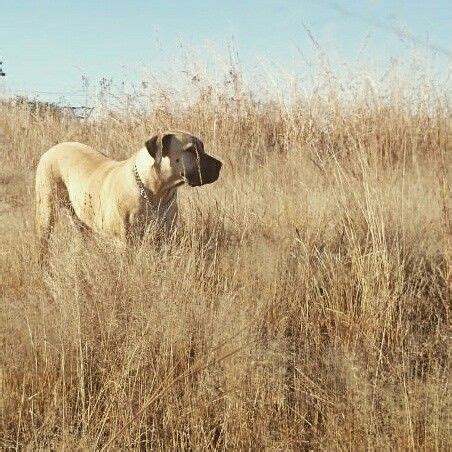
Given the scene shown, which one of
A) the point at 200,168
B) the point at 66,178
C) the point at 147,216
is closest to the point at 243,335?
the point at 147,216

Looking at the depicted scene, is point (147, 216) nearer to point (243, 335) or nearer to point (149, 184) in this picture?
point (149, 184)

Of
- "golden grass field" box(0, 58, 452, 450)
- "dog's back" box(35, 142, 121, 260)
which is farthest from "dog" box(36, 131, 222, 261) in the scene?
"golden grass field" box(0, 58, 452, 450)

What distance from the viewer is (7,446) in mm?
2059

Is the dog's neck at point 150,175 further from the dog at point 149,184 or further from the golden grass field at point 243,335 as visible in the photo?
the golden grass field at point 243,335

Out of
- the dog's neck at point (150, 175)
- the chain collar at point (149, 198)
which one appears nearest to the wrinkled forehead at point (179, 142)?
the dog's neck at point (150, 175)

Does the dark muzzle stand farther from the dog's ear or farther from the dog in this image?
the dog's ear

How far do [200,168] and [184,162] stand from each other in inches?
4.4

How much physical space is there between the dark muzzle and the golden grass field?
30 cm

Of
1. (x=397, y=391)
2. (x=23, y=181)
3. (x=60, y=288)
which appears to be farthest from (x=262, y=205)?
(x=23, y=181)

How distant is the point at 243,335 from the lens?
2.54 m

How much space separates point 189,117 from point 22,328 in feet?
17.4

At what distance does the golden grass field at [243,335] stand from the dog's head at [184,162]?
12.7 inches

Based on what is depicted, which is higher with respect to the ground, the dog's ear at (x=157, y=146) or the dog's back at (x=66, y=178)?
the dog's ear at (x=157, y=146)

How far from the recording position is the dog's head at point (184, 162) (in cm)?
399
